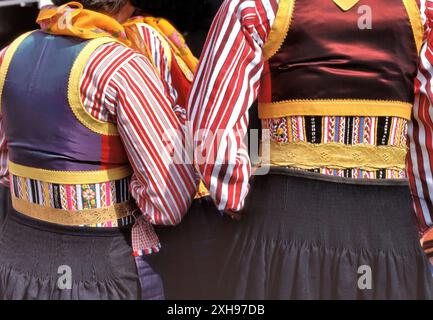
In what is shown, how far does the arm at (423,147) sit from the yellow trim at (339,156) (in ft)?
0.37

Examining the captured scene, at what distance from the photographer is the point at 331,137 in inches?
55.8

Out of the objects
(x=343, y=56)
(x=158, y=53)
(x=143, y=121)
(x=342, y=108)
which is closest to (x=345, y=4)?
(x=343, y=56)

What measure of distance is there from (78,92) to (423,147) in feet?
3.10

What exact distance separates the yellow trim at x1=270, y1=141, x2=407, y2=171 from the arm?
0.37ft

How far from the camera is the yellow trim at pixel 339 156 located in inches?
56.1

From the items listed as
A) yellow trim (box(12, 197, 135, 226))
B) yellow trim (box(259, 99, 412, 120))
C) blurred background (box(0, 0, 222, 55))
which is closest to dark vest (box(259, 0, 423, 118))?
yellow trim (box(259, 99, 412, 120))

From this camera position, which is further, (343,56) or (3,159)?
(3,159)

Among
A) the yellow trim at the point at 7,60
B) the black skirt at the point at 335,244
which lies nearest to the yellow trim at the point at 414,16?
the black skirt at the point at 335,244

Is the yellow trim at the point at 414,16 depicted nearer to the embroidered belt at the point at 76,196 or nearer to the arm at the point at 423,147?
the arm at the point at 423,147

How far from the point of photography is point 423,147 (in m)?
1.51

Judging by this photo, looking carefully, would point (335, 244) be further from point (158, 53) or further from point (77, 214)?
point (158, 53)

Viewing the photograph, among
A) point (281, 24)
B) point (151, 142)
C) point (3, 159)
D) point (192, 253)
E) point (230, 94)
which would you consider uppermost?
point (281, 24)
